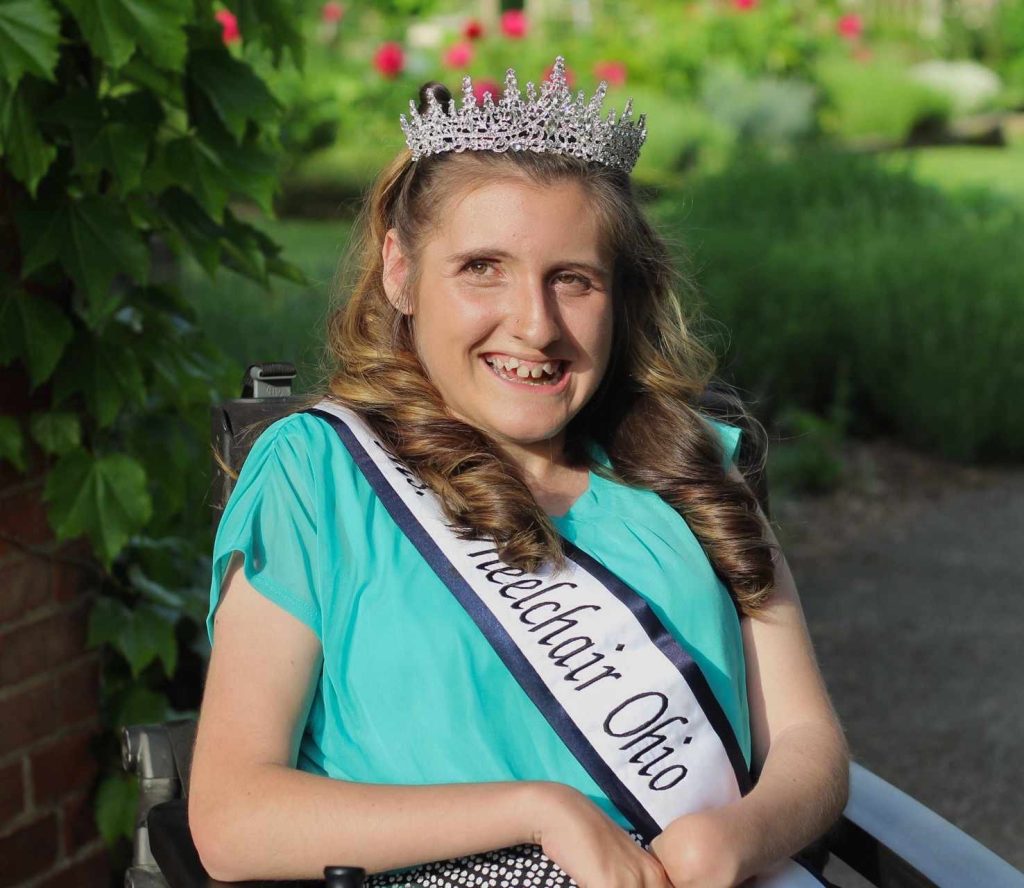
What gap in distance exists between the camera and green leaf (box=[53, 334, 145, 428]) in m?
2.56

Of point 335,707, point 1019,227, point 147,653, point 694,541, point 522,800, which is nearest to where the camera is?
point 522,800

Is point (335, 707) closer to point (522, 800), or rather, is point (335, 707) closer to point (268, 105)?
point (522, 800)

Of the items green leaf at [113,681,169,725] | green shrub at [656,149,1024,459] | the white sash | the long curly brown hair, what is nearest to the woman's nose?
the long curly brown hair

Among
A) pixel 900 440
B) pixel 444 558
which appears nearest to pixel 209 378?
pixel 444 558

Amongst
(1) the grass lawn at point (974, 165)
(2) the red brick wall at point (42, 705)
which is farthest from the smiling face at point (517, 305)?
(1) the grass lawn at point (974, 165)

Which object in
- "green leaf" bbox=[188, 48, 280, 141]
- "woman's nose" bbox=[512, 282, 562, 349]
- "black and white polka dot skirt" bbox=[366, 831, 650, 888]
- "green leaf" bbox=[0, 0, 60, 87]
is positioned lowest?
"black and white polka dot skirt" bbox=[366, 831, 650, 888]

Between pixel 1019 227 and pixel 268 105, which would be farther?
pixel 1019 227

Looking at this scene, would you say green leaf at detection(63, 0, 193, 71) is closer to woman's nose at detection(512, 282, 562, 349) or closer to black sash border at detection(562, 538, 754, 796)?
woman's nose at detection(512, 282, 562, 349)

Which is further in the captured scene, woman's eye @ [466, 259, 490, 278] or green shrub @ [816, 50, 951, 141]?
green shrub @ [816, 50, 951, 141]

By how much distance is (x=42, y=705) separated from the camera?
268 cm

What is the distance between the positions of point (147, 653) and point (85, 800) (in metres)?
0.32

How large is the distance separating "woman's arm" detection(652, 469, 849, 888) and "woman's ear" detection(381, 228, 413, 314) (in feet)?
2.03

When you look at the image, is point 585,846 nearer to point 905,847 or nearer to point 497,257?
point 905,847

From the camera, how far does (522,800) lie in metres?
1.68
